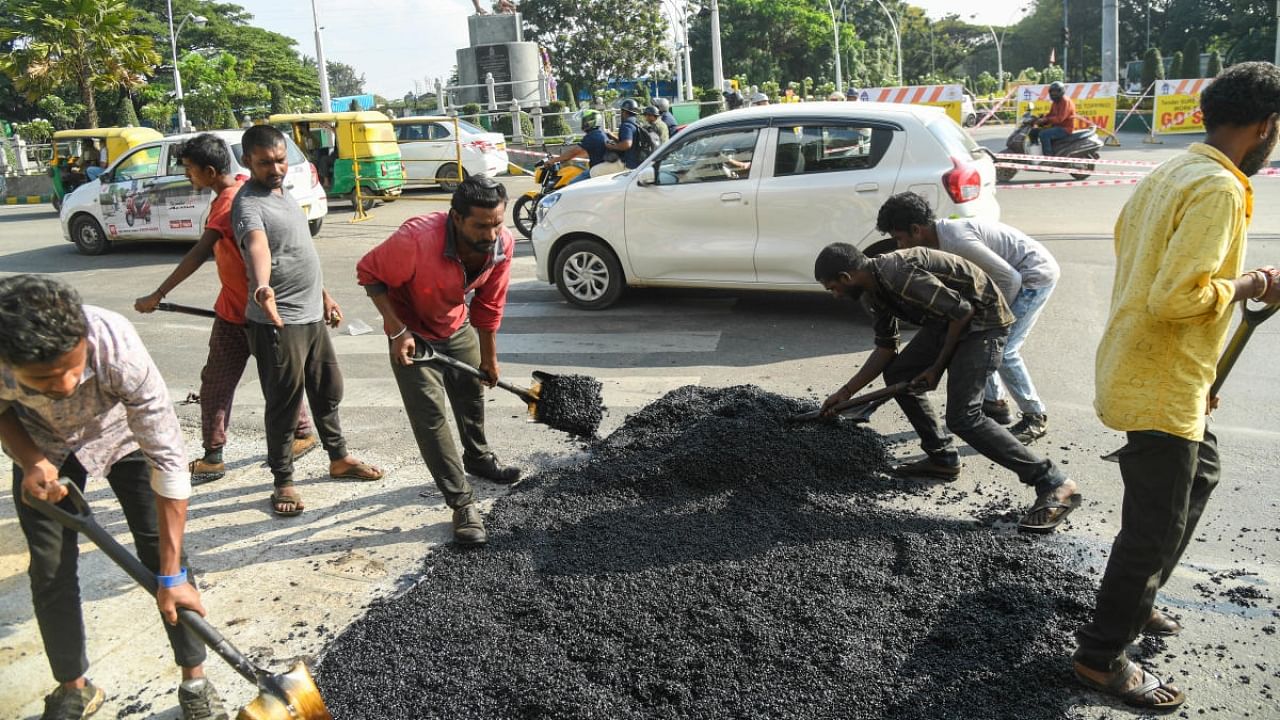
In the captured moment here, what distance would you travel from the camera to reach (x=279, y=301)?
4980 millimetres

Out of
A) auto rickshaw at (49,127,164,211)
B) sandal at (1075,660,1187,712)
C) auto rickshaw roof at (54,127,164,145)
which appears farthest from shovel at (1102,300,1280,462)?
auto rickshaw roof at (54,127,164,145)

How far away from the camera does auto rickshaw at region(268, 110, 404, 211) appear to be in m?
18.6

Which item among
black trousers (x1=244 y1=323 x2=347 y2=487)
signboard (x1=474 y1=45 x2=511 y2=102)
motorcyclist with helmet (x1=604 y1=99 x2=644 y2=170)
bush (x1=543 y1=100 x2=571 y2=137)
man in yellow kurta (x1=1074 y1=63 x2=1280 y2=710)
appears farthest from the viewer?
signboard (x1=474 y1=45 x2=511 y2=102)

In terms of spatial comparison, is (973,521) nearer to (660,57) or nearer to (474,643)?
(474,643)

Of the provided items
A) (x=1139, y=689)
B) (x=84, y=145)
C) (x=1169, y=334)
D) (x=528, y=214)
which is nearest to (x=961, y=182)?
(x=1169, y=334)

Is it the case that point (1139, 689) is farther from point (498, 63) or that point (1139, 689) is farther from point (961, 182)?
point (498, 63)

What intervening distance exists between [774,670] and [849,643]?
1.07 feet

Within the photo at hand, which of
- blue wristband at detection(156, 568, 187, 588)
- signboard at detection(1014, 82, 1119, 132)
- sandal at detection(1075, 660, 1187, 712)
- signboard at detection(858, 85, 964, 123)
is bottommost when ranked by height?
sandal at detection(1075, 660, 1187, 712)

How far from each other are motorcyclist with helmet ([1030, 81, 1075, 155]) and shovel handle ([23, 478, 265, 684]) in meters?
17.9

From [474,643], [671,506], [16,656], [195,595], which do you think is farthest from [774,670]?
[16,656]

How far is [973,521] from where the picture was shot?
4621mm

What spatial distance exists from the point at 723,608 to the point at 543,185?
11254mm

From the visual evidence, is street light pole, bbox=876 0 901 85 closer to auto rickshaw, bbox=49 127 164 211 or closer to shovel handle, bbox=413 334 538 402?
auto rickshaw, bbox=49 127 164 211

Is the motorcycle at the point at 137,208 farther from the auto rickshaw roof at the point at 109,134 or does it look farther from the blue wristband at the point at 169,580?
the blue wristband at the point at 169,580
